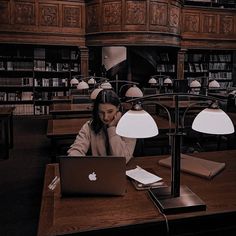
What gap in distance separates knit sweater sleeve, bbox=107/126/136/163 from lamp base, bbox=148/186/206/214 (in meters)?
0.66

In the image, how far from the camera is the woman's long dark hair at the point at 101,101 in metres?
2.47

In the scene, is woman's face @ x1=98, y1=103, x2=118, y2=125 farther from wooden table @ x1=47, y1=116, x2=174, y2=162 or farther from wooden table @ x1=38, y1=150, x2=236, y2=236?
wooden table @ x1=47, y1=116, x2=174, y2=162

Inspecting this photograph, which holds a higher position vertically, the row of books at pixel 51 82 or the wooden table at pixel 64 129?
the row of books at pixel 51 82

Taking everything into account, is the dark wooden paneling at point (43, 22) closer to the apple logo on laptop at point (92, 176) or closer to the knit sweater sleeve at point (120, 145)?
the knit sweater sleeve at point (120, 145)

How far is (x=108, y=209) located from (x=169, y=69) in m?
8.56

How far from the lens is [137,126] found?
4.86ft

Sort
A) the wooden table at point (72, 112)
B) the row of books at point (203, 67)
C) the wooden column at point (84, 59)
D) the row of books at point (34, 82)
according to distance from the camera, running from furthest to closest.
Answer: the row of books at point (203, 67) → the wooden column at point (84, 59) → the row of books at point (34, 82) → the wooden table at point (72, 112)

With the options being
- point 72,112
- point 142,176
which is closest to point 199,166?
point 142,176

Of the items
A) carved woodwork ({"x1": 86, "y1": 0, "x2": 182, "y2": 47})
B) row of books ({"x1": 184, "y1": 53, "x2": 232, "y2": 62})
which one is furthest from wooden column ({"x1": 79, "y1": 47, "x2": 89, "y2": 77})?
row of books ({"x1": 184, "y1": 53, "x2": 232, "y2": 62})

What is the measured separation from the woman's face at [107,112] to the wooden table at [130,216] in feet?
2.37

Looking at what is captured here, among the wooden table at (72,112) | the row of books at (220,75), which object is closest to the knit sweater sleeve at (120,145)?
the wooden table at (72,112)

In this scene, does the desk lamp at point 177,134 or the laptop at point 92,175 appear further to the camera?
the laptop at point 92,175

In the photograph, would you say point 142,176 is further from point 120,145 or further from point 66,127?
point 66,127

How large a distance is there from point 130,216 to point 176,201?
0.27 m
